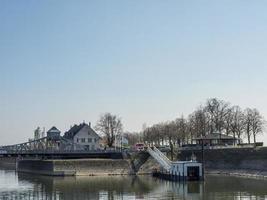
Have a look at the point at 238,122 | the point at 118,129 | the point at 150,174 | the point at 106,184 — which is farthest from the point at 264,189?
the point at 118,129

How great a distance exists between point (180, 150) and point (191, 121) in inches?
975

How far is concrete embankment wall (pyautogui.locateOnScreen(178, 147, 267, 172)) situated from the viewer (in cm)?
9556

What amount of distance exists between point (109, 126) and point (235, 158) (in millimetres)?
57613

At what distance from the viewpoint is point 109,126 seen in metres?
154

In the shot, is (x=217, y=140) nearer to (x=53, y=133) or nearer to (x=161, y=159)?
(x=161, y=159)

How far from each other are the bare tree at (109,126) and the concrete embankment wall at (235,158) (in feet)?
135

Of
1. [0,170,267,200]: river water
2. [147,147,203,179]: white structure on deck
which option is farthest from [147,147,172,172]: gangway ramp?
[0,170,267,200]: river water

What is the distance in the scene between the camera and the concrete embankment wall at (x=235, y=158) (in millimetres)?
95562

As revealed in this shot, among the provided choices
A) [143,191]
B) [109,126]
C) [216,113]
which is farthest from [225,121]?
[143,191]

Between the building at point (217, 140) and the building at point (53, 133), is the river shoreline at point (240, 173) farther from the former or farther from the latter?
the building at point (53, 133)

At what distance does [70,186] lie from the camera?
77.8m

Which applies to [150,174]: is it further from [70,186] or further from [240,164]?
[70,186]

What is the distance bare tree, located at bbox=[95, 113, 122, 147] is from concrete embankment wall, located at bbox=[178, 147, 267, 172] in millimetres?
41025

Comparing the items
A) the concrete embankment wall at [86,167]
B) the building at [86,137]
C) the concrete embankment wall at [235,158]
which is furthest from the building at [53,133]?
the concrete embankment wall at [235,158]
